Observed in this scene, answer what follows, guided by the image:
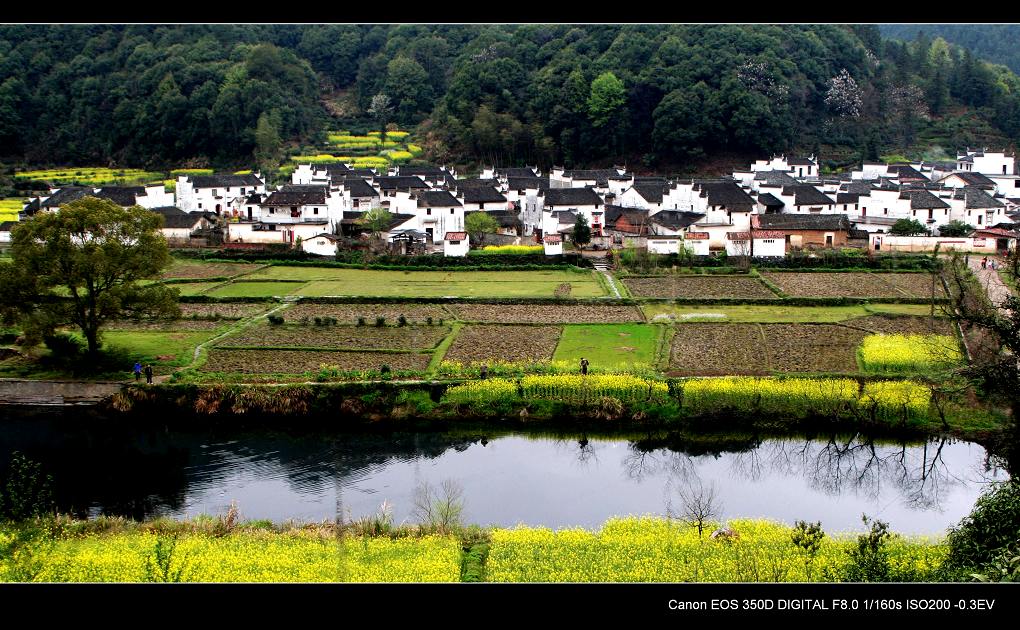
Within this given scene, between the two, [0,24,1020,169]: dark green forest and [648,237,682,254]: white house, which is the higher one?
[0,24,1020,169]: dark green forest

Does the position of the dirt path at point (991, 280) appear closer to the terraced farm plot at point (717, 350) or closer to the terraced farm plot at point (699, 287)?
the terraced farm plot at point (699, 287)

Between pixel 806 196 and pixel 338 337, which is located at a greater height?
pixel 806 196

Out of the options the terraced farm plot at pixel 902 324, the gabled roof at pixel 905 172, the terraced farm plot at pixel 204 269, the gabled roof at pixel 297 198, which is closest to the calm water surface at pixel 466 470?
the terraced farm plot at pixel 902 324

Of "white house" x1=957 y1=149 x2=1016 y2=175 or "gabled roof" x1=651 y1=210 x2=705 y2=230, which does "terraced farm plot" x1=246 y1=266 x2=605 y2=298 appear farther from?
"white house" x1=957 y1=149 x2=1016 y2=175

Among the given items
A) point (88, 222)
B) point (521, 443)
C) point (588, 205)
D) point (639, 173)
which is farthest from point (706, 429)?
point (639, 173)

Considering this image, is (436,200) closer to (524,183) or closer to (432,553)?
(524,183)

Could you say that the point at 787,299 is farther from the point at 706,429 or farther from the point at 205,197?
the point at 205,197

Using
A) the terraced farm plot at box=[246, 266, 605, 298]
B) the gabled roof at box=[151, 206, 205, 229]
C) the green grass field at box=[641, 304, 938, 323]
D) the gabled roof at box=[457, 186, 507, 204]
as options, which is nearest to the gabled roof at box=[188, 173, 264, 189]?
the gabled roof at box=[151, 206, 205, 229]

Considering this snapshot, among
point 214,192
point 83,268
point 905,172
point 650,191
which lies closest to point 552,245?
point 650,191
